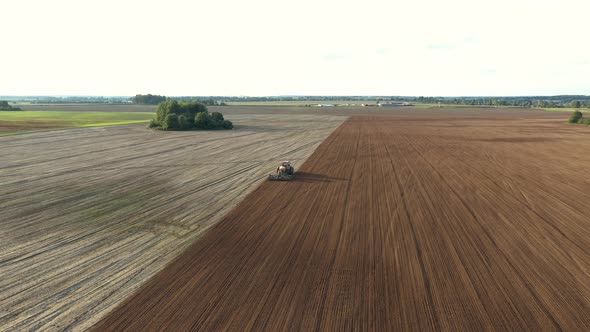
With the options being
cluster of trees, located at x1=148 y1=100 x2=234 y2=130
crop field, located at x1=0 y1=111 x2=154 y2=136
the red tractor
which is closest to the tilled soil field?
the red tractor

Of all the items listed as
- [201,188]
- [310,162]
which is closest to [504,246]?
[201,188]

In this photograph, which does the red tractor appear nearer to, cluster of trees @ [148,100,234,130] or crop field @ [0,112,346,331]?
crop field @ [0,112,346,331]

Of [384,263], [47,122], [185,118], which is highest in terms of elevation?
[185,118]

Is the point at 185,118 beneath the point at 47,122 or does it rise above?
above

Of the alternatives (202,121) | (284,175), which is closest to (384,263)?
(284,175)

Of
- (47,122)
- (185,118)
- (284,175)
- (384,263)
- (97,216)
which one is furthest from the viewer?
(47,122)

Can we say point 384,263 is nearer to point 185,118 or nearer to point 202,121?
point 202,121
